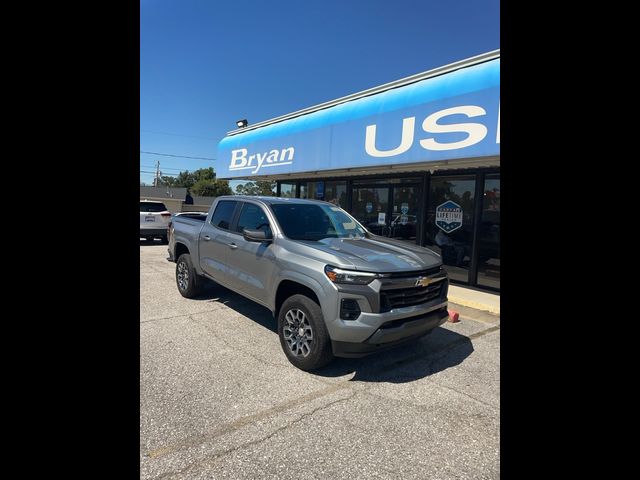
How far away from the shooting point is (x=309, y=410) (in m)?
3.12

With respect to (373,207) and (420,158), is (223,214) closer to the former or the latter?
(420,158)

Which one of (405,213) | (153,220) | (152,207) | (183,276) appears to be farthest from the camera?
(152,207)

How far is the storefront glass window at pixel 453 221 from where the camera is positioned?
26.2 feet

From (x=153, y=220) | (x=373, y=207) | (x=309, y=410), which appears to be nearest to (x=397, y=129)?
(x=373, y=207)

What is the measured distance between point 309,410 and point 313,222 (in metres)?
2.48

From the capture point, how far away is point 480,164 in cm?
719

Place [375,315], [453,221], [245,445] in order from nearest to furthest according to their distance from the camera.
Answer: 1. [245,445]
2. [375,315]
3. [453,221]

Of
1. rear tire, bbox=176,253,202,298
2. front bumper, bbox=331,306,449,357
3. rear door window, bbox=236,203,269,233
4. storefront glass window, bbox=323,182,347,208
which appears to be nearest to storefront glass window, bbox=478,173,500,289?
storefront glass window, bbox=323,182,347,208

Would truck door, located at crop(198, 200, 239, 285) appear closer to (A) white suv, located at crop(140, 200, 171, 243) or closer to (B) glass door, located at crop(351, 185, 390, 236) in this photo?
(B) glass door, located at crop(351, 185, 390, 236)

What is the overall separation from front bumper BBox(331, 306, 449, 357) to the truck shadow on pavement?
439mm

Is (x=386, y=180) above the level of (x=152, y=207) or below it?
above
